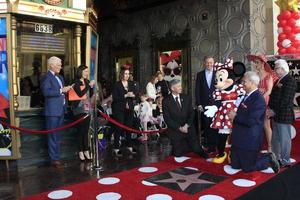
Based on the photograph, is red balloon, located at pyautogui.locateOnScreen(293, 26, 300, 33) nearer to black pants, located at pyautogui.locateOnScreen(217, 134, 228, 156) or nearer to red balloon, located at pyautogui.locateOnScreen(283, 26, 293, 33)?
red balloon, located at pyautogui.locateOnScreen(283, 26, 293, 33)

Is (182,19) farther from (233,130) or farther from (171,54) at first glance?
(233,130)

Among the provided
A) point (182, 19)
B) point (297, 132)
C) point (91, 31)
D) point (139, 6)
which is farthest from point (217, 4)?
point (297, 132)

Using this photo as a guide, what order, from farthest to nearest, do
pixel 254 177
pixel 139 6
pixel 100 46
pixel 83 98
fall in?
1. pixel 100 46
2. pixel 139 6
3. pixel 83 98
4. pixel 254 177

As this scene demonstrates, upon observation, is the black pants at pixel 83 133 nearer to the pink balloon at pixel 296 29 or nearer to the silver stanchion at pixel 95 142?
the silver stanchion at pixel 95 142

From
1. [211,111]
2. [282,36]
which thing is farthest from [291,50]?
[211,111]

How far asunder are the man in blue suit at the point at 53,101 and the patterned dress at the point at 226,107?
2153 mm

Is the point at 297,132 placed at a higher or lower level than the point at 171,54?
lower

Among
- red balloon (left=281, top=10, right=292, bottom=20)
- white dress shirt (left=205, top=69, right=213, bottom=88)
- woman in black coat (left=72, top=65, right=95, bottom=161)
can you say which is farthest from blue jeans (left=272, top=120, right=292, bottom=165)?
red balloon (left=281, top=10, right=292, bottom=20)

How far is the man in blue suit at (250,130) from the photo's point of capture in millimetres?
3773

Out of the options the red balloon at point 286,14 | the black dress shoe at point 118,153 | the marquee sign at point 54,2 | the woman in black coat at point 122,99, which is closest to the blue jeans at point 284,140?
the woman in black coat at point 122,99

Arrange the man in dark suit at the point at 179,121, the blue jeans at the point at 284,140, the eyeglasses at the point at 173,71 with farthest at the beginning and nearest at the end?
the eyeglasses at the point at 173,71, the man in dark suit at the point at 179,121, the blue jeans at the point at 284,140

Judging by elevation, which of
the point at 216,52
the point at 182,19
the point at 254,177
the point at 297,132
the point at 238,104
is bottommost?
the point at 254,177

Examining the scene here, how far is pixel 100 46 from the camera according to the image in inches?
426

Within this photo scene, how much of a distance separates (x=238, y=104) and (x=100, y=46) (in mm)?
7483
